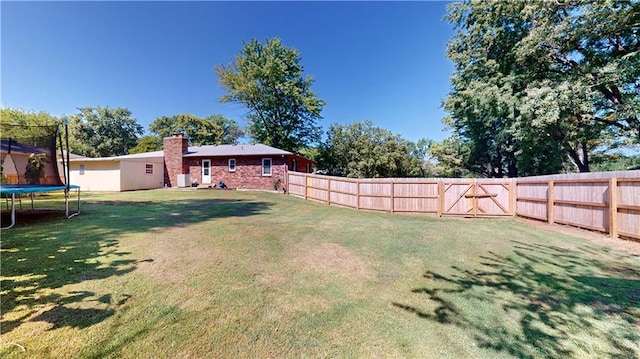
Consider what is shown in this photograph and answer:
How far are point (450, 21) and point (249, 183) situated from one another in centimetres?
1736

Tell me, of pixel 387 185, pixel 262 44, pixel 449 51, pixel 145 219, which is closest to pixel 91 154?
pixel 262 44

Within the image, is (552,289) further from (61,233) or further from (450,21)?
(450,21)

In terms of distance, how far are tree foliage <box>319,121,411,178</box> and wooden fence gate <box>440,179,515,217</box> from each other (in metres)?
15.5

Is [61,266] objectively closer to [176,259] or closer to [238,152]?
[176,259]

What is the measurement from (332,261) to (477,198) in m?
7.48

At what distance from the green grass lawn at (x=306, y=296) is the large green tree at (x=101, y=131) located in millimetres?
35705

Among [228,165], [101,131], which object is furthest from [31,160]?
[101,131]

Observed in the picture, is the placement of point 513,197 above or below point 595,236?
above

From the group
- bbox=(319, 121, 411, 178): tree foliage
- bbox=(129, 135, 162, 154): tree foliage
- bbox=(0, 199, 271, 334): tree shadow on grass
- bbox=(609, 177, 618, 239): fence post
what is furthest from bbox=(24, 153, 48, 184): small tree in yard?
bbox=(129, 135, 162, 154): tree foliage

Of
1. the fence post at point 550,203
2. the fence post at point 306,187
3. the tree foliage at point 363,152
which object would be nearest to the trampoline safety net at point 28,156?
the fence post at point 306,187

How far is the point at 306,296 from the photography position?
2.92 m

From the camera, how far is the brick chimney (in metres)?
18.8

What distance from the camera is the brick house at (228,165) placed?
56.9 feet

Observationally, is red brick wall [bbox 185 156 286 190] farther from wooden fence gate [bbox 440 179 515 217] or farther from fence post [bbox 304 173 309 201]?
wooden fence gate [bbox 440 179 515 217]
